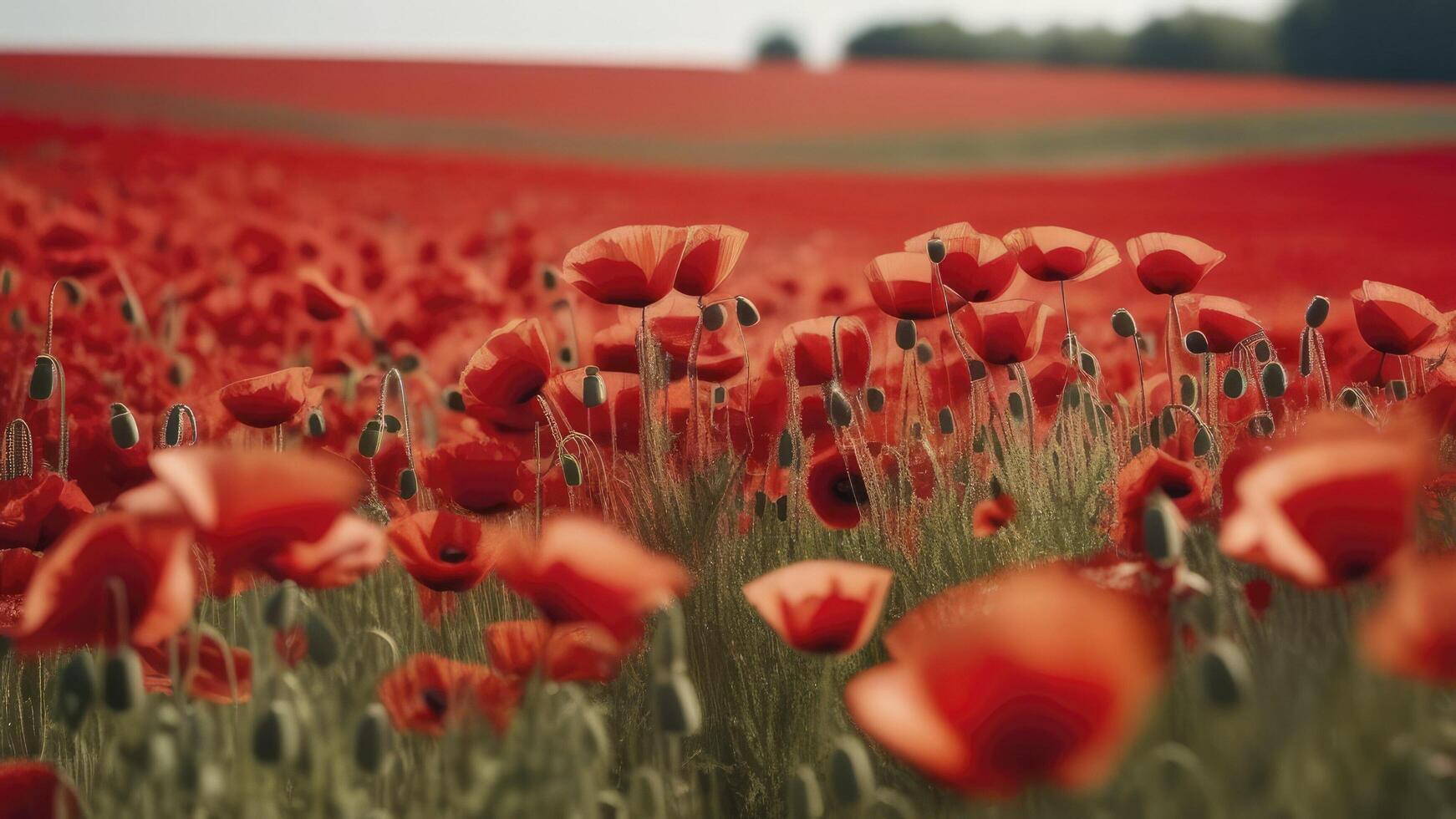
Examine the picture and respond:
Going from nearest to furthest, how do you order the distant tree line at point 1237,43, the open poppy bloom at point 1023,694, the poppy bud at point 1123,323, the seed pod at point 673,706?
the open poppy bloom at point 1023,694 < the seed pod at point 673,706 < the poppy bud at point 1123,323 < the distant tree line at point 1237,43

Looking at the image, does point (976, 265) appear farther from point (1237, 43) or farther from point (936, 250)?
point (1237, 43)

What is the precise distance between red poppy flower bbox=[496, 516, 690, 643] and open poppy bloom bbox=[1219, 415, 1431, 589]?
1.22ft

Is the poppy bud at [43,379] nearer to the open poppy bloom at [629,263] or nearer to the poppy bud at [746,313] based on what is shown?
the open poppy bloom at [629,263]

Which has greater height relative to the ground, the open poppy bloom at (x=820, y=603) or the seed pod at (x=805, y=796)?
the open poppy bloom at (x=820, y=603)

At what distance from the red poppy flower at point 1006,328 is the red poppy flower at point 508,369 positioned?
51 cm

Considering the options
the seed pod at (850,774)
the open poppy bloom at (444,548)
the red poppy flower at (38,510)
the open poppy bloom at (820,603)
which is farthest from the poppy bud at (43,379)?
the seed pod at (850,774)

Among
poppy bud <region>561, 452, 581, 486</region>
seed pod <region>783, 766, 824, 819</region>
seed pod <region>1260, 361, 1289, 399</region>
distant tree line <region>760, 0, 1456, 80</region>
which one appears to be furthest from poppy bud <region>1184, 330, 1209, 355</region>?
distant tree line <region>760, 0, 1456, 80</region>

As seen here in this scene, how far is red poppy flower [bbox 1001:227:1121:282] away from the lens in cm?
165

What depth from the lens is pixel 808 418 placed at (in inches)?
66.2

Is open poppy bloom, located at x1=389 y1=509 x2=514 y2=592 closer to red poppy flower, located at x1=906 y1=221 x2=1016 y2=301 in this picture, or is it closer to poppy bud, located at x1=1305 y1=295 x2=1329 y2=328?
red poppy flower, located at x1=906 y1=221 x2=1016 y2=301

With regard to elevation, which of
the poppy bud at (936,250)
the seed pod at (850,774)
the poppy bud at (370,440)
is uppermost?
the poppy bud at (936,250)

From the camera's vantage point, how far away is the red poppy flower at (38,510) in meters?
1.49

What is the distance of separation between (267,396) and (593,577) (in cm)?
82

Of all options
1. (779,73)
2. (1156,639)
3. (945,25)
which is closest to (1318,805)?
(1156,639)
